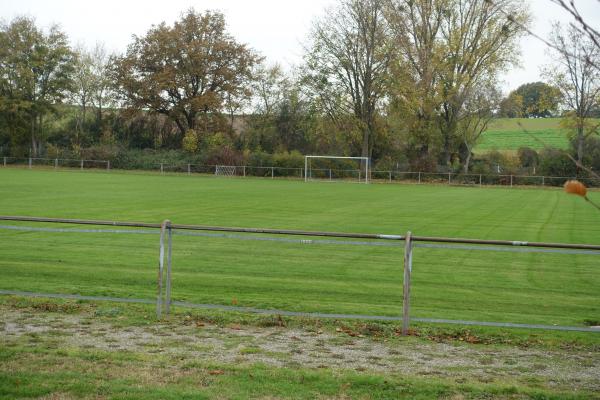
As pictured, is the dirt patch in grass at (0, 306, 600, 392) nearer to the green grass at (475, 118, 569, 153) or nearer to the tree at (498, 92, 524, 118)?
the tree at (498, 92, 524, 118)

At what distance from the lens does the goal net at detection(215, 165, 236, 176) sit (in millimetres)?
64000

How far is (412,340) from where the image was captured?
27.0ft

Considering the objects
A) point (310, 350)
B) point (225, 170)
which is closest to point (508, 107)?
point (225, 170)

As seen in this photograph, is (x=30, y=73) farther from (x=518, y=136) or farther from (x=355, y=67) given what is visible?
(x=518, y=136)

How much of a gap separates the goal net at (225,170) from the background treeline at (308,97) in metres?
0.88

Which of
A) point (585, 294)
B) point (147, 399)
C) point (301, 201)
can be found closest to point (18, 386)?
point (147, 399)

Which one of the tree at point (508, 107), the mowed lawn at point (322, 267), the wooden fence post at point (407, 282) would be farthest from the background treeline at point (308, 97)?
the wooden fence post at point (407, 282)

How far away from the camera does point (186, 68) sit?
71000mm

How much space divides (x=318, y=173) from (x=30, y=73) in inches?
1266

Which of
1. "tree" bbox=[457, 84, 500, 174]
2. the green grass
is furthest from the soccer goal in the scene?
the green grass

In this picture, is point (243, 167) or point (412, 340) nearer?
point (412, 340)

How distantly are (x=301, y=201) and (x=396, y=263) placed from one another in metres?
17.4

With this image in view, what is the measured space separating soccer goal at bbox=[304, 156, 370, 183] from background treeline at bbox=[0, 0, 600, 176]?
80.8 inches

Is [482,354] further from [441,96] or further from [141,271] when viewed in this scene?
[441,96]
